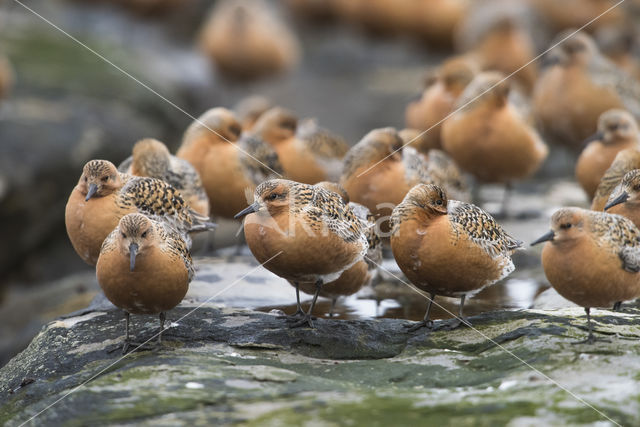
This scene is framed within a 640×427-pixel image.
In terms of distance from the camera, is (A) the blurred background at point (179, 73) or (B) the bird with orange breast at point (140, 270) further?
(A) the blurred background at point (179, 73)

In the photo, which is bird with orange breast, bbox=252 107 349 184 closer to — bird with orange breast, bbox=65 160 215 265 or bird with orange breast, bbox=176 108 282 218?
bird with orange breast, bbox=176 108 282 218

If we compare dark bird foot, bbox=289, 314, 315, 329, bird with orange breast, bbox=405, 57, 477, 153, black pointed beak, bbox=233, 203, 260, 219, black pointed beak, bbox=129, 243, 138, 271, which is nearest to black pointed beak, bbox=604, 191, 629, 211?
dark bird foot, bbox=289, 314, 315, 329

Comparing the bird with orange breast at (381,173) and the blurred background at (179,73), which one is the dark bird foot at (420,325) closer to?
the bird with orange breast at (381,173)

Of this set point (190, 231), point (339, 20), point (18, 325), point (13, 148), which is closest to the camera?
point (190, 231)

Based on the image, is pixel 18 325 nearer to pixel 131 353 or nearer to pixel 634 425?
pixel 131 353

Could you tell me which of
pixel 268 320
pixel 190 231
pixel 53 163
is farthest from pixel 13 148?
pixel 268 320

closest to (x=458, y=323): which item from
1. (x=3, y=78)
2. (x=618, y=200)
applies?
(x=618, y=200)

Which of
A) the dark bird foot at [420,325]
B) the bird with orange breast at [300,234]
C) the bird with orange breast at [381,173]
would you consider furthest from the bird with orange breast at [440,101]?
the dark bird foot at [420,325]
